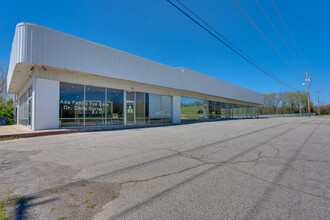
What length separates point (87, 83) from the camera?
1434cm

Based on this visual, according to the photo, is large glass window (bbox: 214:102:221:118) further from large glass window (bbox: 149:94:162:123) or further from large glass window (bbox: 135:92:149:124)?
large glass window (bbox: 135:92:149:124)

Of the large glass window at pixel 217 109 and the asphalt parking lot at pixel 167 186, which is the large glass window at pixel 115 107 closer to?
the asphalt parking lot at pixel 167 186

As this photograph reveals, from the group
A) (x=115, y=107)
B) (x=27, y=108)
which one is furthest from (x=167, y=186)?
(x=27, y=108)

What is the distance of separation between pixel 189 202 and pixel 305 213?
163cm

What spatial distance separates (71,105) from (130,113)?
5762 mm

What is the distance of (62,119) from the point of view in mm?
12891

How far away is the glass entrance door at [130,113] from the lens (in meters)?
17.5

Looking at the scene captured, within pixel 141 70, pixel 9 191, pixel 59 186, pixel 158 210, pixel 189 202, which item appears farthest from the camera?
pixel 141 70

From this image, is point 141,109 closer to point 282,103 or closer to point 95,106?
point 95,106

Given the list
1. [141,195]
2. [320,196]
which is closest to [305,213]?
[320,196]

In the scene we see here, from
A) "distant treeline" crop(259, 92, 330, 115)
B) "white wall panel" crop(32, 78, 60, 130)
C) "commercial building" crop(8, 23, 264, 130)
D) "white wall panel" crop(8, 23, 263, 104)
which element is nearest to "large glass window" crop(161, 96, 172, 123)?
"commercial building" crop(8, 23, 264, 130)

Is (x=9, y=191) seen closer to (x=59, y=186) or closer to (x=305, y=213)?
(x=59, y=186)

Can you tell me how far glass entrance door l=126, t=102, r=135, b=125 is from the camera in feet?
57.5

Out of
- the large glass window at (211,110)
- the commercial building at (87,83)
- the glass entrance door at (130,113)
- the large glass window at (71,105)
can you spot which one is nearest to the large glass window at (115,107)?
the commercial building at (87,83)
